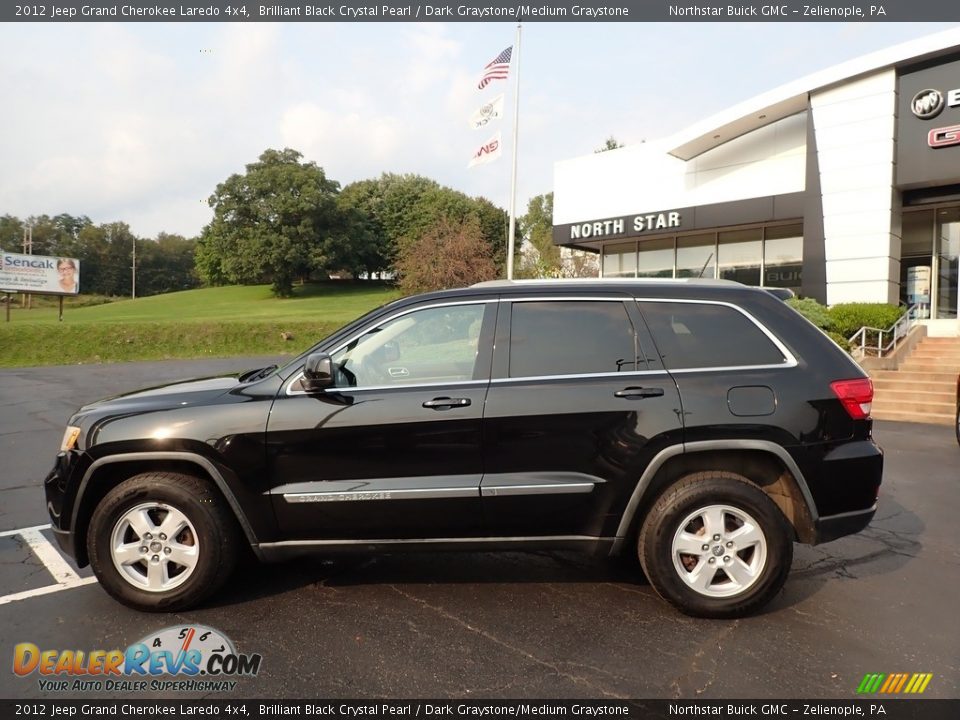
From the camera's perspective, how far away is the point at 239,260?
57.5 meters

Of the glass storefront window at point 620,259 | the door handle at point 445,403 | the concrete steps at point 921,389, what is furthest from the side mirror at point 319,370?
the glass storefront window at point 620,259

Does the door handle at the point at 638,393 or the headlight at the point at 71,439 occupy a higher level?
the door handle at the point at 638,393

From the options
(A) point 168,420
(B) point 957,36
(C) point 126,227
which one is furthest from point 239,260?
(A) point 168,420

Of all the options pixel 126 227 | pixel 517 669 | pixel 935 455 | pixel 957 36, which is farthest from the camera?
pixel 126 227

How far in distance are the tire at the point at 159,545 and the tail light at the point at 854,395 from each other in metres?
3.51

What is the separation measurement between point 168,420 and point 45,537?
239 cm

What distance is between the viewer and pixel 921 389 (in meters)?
11.8

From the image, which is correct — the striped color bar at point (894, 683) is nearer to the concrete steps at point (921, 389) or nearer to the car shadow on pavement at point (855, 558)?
the car shadow on pavement at point (855, 558)

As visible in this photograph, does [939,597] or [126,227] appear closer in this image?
[939,597]

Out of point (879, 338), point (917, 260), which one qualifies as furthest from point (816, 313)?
point (917, 260)

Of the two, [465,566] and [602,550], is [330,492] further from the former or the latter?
[602,550]

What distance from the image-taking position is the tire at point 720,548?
11.1 ft

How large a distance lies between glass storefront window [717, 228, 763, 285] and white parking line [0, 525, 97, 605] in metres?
19.6

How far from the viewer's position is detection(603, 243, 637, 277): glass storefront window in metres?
23.8
